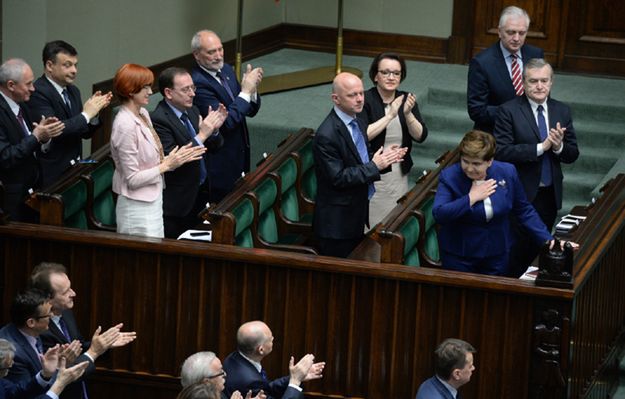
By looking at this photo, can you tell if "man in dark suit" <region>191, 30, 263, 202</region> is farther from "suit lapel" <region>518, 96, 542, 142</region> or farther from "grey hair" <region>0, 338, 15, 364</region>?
"grey hair" <region>0, 338, 15, 364</region>

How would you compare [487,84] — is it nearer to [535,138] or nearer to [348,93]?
[535,138]

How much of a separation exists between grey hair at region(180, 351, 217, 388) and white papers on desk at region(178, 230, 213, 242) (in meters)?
1.49

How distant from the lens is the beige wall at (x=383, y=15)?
1155 cm

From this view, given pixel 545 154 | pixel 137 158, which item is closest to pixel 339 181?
pixel 137 158

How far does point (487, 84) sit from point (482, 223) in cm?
162

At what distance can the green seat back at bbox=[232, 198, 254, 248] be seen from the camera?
7.48 m

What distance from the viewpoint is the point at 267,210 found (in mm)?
8164

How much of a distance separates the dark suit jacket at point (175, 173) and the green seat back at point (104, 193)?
0.42 meters

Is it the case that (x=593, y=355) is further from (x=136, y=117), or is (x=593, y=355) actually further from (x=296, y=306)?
(x=136, y=117)

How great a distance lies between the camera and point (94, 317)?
23.9 feet

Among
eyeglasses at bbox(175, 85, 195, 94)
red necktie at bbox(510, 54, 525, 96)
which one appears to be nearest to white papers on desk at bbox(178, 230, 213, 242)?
eyeglasses at bbox(175, 85, 195, 94)

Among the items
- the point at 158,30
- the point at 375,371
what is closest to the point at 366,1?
the point at 158,30

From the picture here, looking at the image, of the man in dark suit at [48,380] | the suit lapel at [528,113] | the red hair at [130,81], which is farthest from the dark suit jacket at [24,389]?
the suit lapel at [528,113]

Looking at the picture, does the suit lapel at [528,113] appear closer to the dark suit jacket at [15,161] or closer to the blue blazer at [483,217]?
the blue blazer at [483,217]
